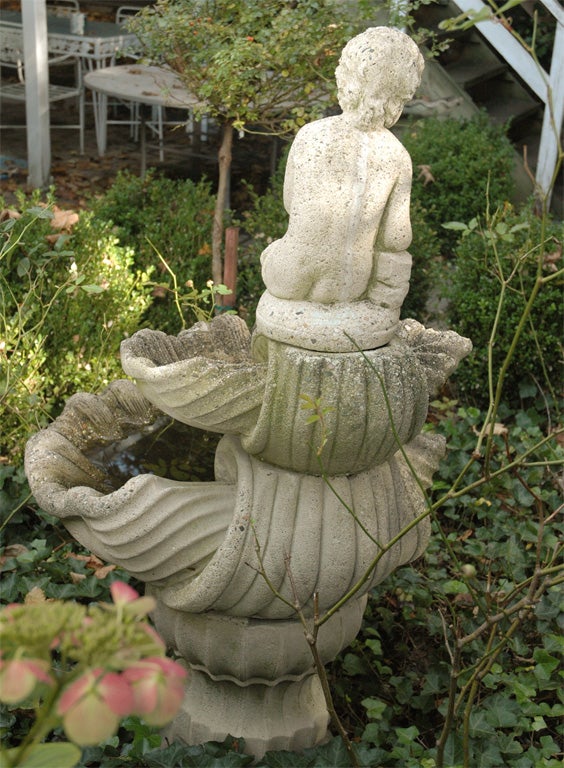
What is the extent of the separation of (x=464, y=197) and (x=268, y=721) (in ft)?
14.5

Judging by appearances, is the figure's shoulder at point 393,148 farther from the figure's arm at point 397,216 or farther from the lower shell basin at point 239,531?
the lower shell basin at point 239,531

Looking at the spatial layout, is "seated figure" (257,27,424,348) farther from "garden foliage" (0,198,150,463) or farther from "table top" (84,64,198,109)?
"table top" (84,64,198,109)

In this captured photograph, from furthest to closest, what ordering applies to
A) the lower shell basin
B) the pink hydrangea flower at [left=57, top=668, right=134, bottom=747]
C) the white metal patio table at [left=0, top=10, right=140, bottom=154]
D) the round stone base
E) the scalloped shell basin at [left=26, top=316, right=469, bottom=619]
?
the white metal patio table at [left=0, top=10, right=140, bottom=154], the round stone base, the lower shell basin, the scalloped shell basin at [left=26, top=316, right=469, bottom=619], the pink hydrangea flower at [left=57, top=668, right=134, bottom=747]

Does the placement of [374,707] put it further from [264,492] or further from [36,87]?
[36,87]

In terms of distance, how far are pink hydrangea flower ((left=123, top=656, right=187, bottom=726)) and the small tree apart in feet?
13.2

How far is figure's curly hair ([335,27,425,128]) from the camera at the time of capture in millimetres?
2371

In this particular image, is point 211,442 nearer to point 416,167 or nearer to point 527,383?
point 527,383

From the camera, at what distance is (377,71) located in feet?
7.82

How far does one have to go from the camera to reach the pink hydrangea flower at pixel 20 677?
842mm

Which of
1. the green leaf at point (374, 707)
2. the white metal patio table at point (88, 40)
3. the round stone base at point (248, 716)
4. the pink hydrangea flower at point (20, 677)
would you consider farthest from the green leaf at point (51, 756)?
the white metal patio table at point (88, 40)

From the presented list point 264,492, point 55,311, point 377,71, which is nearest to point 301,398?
point 264,492

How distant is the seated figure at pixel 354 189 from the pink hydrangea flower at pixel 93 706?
1700 millimetres

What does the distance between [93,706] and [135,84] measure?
22.8 feet

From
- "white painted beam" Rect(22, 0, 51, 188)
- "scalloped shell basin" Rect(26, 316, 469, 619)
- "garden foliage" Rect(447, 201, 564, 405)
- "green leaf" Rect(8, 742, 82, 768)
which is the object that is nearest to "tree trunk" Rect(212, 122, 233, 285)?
"garden foliage" Rect(447, 201, 564, 405)
